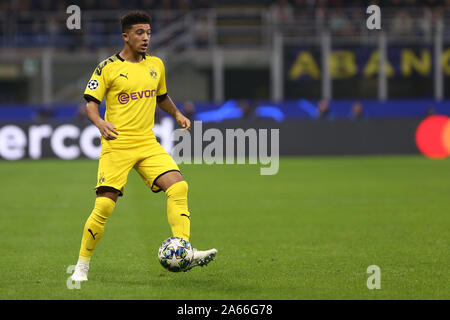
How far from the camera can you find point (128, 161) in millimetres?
6910

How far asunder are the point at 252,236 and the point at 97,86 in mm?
3693

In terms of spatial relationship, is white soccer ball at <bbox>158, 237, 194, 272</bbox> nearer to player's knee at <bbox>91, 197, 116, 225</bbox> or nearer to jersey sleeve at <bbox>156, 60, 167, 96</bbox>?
player's knee at <bbox>91, 197, 116, 225</bbox>

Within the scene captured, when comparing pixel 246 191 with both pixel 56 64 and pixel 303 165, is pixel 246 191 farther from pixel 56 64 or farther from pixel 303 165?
pixel 56 64

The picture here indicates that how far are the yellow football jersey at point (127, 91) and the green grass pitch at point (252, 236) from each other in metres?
1.28

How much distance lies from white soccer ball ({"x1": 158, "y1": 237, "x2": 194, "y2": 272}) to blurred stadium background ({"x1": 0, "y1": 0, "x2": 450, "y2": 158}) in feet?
62.1

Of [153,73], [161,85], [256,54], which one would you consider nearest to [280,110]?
[256,54]

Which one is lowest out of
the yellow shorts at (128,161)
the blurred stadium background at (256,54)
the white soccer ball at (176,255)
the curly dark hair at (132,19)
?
the white soccer ball at (176,255)

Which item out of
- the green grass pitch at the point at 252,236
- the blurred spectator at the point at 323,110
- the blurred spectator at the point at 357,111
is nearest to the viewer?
the green grass pitch at the point at 252,236

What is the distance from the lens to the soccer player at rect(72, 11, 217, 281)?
686 centimetres

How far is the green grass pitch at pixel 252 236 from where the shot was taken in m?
6.58

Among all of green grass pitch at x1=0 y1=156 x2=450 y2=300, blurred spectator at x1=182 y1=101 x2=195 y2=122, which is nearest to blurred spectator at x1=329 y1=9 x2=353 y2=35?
blurred spectator at x1=182 y1=101 x2=195 y2=122

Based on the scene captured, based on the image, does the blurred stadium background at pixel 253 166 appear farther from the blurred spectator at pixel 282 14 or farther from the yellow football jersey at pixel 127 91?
the yellow football jersey at pixel 127 91

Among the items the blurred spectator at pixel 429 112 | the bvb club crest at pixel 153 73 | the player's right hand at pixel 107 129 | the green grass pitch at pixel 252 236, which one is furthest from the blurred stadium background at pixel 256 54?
the player's right hand at pixel 107 129
